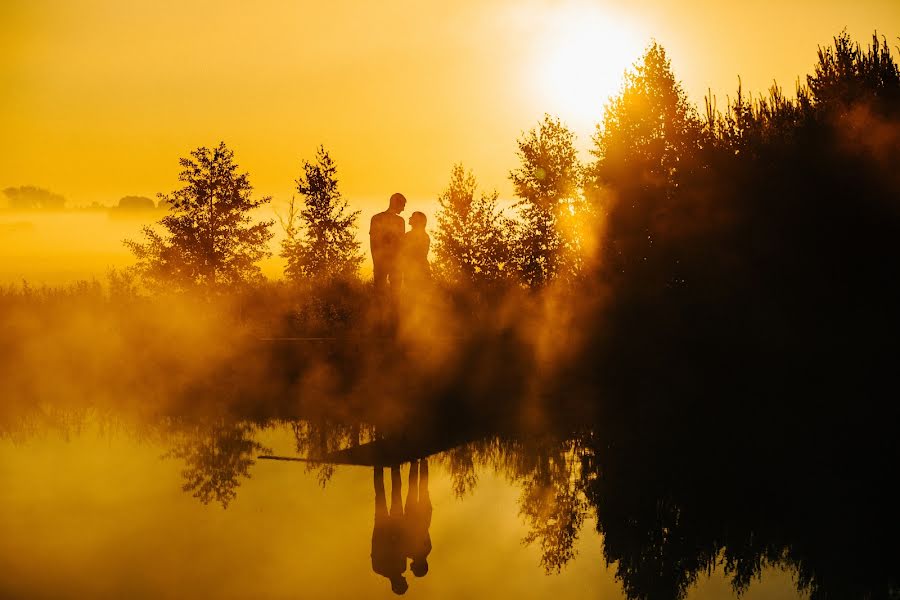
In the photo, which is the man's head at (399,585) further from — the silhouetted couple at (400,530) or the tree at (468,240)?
the tree at (468,240)

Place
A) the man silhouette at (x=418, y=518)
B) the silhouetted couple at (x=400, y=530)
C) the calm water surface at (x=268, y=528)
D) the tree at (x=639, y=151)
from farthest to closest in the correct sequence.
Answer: the tree at (x=639, y=151) → the man silhouette at (x=418, y=518) → the silhouetted couple at (x=400, y=530) → the calm water surface at (x=268, y=528)

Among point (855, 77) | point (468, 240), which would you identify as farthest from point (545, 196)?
point (855, 77)

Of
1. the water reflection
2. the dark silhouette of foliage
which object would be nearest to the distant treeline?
the dark silhouette of foliage

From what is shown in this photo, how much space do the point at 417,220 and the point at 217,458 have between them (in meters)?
6.45

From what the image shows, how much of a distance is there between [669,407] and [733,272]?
7.58m

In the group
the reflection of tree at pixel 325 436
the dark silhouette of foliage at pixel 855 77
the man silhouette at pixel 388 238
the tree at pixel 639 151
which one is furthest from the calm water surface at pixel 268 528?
the tree at pixel 639 151

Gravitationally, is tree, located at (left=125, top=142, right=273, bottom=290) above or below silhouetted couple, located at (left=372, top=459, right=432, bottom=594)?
above

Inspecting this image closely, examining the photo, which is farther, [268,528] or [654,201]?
[654,201]

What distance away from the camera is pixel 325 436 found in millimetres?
11984

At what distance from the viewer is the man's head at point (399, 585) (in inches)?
231

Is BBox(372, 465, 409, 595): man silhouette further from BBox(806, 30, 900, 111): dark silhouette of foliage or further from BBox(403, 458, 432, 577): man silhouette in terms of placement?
BBox(806, 30, 900, 111): dark silhouette of foliage

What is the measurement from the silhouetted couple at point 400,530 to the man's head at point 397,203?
6.60 metres

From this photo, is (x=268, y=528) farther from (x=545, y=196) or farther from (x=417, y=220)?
(x=545, y=196)

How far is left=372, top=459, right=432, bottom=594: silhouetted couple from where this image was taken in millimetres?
6375
